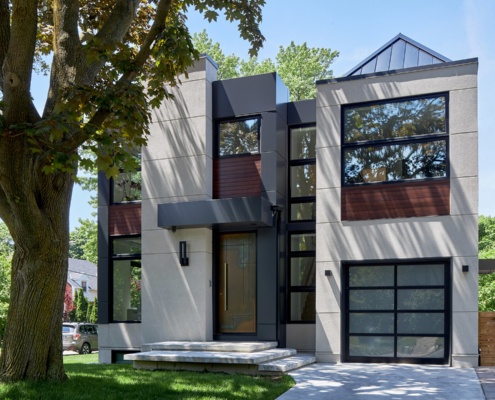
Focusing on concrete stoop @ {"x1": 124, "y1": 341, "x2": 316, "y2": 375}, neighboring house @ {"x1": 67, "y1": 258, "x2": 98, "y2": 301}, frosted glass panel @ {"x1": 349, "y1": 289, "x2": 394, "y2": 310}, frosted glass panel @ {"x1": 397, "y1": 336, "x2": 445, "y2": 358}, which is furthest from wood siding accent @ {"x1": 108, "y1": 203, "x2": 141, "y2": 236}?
neighboring house @ {"x1": 67, "y1": 258, "x2": 98, "y2": 301}

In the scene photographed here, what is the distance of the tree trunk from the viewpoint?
25.6 feet

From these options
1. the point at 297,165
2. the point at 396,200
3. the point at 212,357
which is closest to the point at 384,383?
the point at 212,357

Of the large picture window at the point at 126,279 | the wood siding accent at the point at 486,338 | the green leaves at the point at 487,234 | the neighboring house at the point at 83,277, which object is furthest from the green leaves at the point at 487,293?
the neighboring house at the point at 83,277

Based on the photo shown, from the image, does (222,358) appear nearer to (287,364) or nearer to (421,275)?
(287,364)

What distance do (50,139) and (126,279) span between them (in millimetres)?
7619

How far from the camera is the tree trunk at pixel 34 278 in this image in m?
7.82

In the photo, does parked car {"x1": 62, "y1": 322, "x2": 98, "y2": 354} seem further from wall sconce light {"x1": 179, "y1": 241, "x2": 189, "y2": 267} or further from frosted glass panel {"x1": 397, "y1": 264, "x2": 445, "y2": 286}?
frosted glass panel {"x1": 397, "y1": 264, "x2": 445, "y2": 286}

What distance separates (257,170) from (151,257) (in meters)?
3.28

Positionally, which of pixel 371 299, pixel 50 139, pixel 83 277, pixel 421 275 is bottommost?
pixel 83 277

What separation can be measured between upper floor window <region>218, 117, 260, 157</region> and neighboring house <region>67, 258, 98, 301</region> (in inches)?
1659

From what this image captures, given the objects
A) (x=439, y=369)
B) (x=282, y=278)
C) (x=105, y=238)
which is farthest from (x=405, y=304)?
(x=105, y=238)

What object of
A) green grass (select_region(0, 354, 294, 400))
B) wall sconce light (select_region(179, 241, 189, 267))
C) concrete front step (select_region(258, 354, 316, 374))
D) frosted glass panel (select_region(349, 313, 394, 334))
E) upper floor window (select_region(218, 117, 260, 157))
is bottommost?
concrete front step (select_region(258, 354, 316, 374))

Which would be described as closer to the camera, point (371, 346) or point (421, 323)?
point (421, 323)

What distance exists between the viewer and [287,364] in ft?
33.6
